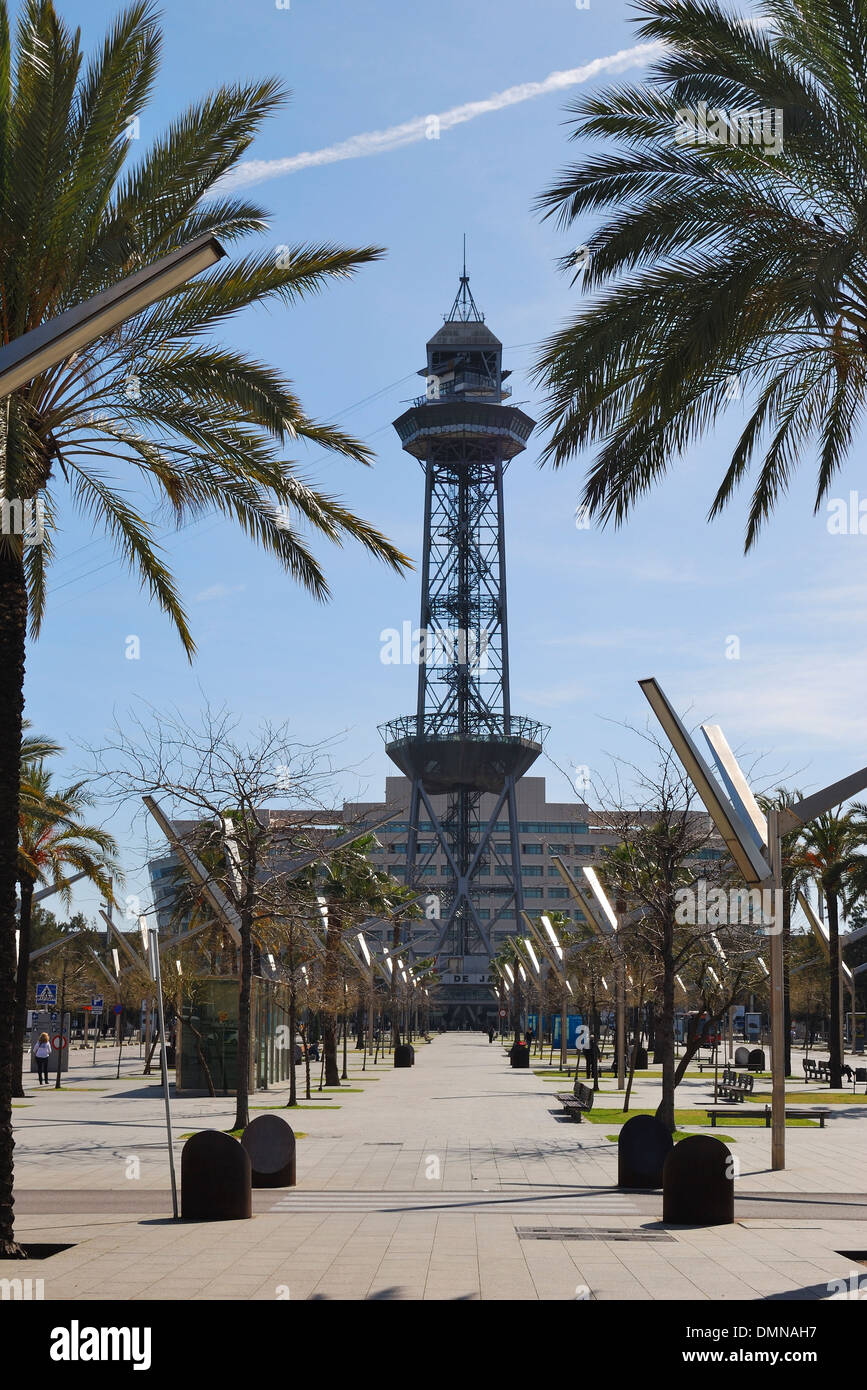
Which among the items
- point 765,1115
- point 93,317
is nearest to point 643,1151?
point 765,1115

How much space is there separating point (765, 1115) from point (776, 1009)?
1006 cm

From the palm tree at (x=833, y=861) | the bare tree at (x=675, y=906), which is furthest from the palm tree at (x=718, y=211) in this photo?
the palm tree at (x=833, y=861)

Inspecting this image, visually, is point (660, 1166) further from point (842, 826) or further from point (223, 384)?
point (842, 826)

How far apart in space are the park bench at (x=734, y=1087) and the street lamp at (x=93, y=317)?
30.0 meters

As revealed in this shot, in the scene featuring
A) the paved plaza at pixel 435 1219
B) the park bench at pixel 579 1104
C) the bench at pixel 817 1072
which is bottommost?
the bench at pixel 817 1072

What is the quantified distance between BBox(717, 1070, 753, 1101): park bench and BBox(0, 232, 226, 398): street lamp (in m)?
30.0

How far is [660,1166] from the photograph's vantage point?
17.3 meters

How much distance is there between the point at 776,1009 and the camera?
65.0 feet

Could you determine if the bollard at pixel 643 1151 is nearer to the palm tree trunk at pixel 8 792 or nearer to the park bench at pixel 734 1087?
the palm tree trunk at pixel 8 792

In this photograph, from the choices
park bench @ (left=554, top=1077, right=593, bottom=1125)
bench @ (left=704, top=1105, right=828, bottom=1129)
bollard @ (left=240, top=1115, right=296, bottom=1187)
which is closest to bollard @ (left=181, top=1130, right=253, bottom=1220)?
bollard @ (left=240, top=1115, right=296, bottom=1187)

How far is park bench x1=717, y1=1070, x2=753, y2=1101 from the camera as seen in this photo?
1362 inches

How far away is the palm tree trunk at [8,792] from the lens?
11.7 metres

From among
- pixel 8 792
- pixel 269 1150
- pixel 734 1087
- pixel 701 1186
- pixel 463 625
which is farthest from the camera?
pixel 463 625

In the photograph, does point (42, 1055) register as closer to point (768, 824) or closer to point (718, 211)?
point (768, 824)
